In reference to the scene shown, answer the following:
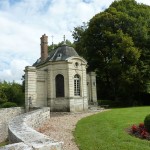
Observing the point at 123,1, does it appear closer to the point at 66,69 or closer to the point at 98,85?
the point at 98,85

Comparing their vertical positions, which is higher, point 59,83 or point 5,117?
Answer: point 59,83

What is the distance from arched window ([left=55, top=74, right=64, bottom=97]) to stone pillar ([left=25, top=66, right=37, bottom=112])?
6.53ft

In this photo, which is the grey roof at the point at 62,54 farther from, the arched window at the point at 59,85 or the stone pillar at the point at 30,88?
the stone pillar at the point at 30,88

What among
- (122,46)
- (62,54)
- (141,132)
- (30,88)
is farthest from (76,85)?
(141,132)

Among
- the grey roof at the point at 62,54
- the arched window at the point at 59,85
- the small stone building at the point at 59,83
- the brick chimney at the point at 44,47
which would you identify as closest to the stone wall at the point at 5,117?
the small stone building at the point at 59,83

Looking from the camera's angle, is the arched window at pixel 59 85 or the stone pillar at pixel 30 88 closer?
the stone pillar at pixel 30 88

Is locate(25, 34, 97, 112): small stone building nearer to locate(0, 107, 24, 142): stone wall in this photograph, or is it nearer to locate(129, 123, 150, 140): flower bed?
locate(0, 107, 24, 142): stone wall

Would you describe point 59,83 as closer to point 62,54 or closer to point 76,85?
point 76,85

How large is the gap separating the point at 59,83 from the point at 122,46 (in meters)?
7.78

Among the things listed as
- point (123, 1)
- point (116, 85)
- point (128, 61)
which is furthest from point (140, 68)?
point (123, 1)

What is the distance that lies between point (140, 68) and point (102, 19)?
679cm

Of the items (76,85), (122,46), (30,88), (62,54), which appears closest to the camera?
(30,88)

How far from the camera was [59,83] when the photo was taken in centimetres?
2386

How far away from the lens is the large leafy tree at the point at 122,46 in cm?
2725
